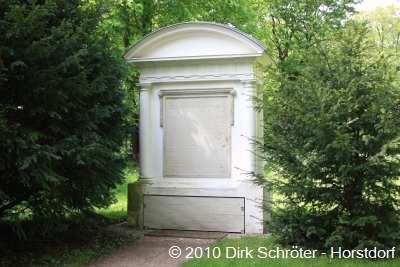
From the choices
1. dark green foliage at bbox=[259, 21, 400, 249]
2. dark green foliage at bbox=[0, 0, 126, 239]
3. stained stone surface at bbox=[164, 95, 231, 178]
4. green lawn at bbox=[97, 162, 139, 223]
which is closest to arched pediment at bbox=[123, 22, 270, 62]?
stained stone surface at bbox=[164, 95, 231, 178]

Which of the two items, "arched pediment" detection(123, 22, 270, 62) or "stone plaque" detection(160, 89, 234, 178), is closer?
"arched pediment" detection(123, 22, 270, 62)

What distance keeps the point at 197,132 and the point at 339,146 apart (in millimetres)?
3655

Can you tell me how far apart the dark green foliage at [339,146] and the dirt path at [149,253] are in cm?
164

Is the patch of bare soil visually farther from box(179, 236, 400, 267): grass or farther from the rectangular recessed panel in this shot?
the rectangular recessed panel

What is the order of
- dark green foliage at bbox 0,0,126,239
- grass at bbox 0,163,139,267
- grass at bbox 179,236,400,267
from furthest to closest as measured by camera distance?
grass at bbox 0,163,139,267
dark green foliage at bbox 0,0,126,239
grass at bbox 179,236,400,267

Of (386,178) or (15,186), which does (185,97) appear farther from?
(386,178)

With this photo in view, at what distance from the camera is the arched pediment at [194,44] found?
27.9 feet

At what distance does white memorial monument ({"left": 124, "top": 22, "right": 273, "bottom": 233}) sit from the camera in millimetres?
8602

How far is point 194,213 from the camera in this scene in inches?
346

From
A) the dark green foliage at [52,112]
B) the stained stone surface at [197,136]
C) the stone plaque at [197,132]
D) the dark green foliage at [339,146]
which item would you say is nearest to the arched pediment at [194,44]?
the stone plaque at [197,132]

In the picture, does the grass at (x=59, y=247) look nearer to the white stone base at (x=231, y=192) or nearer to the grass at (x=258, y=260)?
the white stone base at (x=231, y=192)

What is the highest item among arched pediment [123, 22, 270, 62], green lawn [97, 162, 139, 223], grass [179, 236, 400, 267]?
arched pediment [123, 22, 270, 62]

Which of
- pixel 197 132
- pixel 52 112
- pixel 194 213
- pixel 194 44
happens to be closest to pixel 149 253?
pixel 194 213

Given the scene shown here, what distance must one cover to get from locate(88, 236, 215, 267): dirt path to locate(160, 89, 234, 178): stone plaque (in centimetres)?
149
